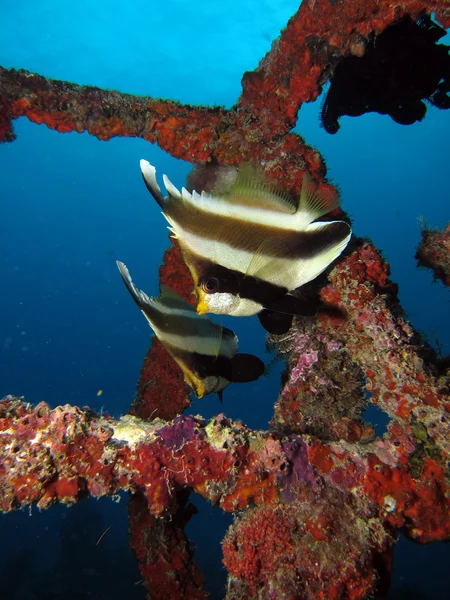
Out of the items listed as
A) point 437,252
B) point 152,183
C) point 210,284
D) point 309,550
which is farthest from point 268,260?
point 437,252

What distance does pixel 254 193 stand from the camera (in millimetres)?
1824

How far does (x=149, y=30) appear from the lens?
180 ft

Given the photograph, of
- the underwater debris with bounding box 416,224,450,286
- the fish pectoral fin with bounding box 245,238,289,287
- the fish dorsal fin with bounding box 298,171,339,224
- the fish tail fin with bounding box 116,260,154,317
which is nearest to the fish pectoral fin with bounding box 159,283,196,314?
the fish tail fin with bounding box 116,260,154,317

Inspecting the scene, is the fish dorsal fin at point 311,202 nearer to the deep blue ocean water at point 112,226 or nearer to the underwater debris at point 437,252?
the underwater debris at point 437,252

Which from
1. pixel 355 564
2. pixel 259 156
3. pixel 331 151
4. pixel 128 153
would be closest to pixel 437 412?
pixel 355 564

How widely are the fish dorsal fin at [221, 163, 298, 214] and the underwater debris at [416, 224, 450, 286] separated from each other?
250 centimetres

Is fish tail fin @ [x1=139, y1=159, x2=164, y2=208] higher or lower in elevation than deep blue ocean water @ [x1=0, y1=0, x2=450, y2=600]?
lower

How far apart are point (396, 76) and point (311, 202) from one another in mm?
3036

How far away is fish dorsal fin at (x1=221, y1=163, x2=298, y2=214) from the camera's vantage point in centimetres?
179

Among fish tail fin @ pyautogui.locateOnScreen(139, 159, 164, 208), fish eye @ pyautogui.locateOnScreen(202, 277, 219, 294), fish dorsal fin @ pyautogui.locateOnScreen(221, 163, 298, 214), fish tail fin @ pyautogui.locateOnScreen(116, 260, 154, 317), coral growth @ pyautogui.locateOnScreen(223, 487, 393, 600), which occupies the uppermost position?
fish tail fin @ pyautogui.locateOnScreen(139, 159, 164, 208)

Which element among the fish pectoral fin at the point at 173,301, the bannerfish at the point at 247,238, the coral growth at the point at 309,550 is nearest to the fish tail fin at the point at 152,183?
the bannerfish at the point at 247,238

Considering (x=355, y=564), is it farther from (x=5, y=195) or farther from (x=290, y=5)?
(x=5, y=195)

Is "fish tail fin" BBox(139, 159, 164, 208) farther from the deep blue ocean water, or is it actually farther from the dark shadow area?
the dark shadow area

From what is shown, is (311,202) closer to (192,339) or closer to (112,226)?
(192,339)
